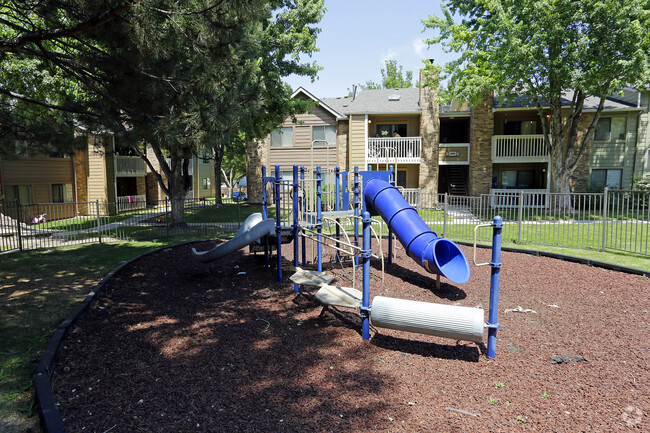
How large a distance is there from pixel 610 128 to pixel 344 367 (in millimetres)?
28719

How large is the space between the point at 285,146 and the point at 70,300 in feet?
76.1

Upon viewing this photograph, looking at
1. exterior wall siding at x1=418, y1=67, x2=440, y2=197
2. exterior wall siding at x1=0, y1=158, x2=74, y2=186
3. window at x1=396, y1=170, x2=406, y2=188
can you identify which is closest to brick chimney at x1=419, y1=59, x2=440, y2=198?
exterior wall siding at x1=418, y1=67, x2=440, y2=197

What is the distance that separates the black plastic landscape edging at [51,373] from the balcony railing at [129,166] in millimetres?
24008

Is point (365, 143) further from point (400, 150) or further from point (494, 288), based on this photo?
point (494, 288)

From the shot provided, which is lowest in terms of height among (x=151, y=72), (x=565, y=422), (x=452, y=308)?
(x=565, y=422)

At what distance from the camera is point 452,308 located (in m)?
5.02

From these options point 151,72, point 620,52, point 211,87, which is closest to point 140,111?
point 151,72

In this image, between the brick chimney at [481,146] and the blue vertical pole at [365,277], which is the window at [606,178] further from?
the blue vertical pole at [365,277]

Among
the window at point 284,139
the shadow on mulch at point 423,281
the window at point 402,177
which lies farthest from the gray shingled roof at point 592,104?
the shadow on mulch at point 423,281

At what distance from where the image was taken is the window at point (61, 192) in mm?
25172

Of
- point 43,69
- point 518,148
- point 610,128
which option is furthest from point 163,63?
point 610,128

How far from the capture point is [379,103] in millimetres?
28688

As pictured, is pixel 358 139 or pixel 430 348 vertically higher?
pixel 358 139

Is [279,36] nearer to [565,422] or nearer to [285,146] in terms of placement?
[285,146]
